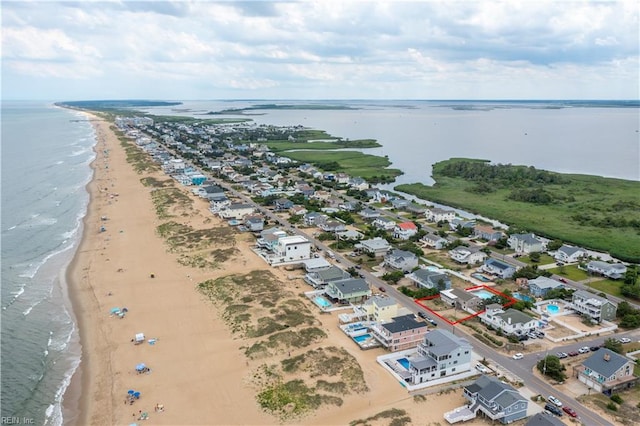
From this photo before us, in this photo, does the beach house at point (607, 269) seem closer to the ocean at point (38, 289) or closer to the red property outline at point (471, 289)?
the red property outline at point (471, 289)

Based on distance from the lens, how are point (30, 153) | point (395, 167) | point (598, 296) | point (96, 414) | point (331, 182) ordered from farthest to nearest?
point (30, 153)
point (395, 167)
point (331, 182)
point (598, 296)
point (96, 414)

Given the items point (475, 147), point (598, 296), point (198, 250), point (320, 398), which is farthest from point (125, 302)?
point (475, 147)

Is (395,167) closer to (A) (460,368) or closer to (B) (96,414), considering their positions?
(A) (460,368)

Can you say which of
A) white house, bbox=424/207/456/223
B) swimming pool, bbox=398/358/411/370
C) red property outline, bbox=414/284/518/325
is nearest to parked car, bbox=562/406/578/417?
swimming pool, bbox=398/358/411/370

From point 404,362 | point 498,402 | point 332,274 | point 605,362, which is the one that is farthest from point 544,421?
point 332,274

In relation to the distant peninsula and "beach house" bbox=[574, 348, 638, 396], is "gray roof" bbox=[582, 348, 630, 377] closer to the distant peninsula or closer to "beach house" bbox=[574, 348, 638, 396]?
"beach house" bbox=[574, 348, 638, 396]

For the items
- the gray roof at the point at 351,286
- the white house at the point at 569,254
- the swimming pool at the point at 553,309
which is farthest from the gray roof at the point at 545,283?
the gray roof at the point at 351,286
